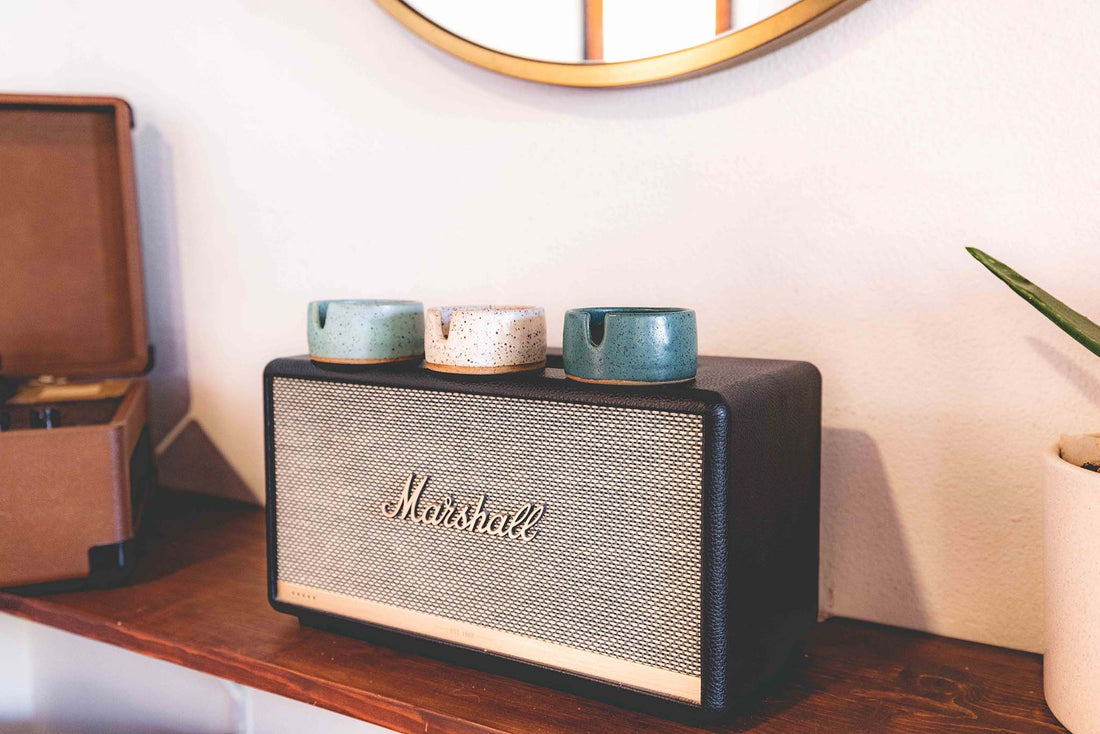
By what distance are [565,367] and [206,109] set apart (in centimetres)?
78

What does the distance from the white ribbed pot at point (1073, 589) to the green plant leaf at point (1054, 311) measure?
0.29 ft

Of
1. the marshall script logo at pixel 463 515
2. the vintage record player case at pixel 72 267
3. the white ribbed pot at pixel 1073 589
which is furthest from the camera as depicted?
the vintage record player case at pixel 72 267

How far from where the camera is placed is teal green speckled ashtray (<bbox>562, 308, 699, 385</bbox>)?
2.00 feet

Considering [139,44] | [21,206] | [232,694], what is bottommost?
[232,694]

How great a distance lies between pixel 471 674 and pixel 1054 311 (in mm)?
526

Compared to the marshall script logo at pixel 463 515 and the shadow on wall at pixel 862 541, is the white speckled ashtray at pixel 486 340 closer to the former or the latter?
the marshall script logo at pixel 463 515

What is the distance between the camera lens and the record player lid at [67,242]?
112 cm

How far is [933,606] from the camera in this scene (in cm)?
78

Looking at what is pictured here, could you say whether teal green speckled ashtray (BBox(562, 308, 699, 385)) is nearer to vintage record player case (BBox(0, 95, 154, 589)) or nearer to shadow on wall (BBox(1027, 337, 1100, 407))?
shadow on wall (BBox(1027, 337, 1100, 407))

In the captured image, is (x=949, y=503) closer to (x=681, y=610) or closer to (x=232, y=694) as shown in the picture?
(x=681, y=610)

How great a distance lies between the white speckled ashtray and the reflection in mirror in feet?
1.07

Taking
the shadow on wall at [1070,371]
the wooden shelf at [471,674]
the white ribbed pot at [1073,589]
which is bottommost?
the wooden shelf at [471,674]

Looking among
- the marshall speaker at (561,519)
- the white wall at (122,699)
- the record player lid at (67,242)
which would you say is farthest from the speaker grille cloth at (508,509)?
the record player lid at (67,242)

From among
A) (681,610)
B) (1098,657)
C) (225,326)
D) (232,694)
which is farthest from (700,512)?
(225,326)
